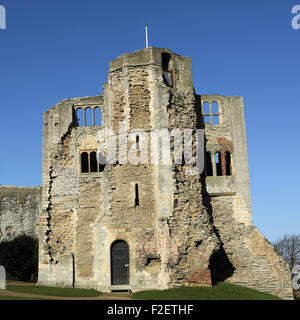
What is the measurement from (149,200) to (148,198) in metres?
0.11

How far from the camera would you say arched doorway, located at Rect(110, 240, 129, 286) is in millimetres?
22875

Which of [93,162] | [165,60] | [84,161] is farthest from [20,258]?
[165,60]

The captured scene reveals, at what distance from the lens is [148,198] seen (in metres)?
23.2

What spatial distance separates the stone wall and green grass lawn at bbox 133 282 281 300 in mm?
14875

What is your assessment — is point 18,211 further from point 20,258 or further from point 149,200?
point 149,200

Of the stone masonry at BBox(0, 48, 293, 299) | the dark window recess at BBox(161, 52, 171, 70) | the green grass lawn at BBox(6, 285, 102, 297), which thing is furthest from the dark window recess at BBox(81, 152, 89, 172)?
the green grass lawn at BBox(6, 285, 102, 297)

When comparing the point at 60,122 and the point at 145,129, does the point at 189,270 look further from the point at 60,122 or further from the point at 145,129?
the point at 60,122

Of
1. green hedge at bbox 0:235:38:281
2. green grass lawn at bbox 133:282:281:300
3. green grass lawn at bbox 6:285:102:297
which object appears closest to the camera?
green grass lawn at bbox 133:282:281:300

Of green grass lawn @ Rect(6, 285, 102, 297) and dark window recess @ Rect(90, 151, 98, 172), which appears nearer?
green grass lawn @ Rect(6, 285, 102, 297)

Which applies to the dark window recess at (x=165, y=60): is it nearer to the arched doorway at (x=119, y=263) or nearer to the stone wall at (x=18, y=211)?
the arched doorway at (x=119, y=263)

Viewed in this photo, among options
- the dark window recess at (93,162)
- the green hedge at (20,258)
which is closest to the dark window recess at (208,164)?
the dark window recess at (93,162)

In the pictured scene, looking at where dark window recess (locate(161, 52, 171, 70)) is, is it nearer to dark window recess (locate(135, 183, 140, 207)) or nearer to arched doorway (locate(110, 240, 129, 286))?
dark window recess (locate(135, 183, 140, 207))

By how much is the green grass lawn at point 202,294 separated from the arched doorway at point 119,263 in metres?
1.84
